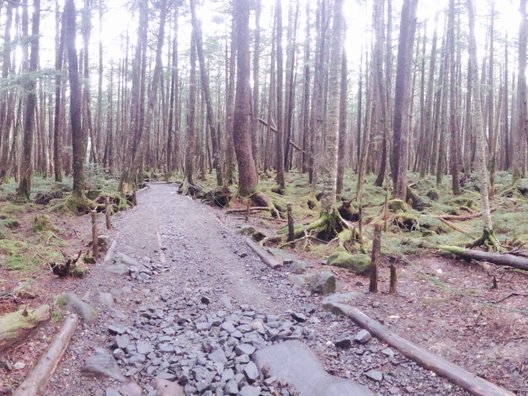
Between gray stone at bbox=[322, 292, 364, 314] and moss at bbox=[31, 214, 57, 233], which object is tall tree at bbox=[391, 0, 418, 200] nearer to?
gray stone at bbox=[322, 292, 364, 314]

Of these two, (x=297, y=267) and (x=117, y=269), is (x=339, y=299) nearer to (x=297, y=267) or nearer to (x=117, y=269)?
(x=297, y=267)

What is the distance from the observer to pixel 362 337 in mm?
4824

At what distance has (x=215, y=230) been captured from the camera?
34.1 feet

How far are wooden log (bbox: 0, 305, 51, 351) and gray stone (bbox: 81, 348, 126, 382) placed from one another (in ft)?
2.17

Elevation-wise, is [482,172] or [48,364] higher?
[482,172]

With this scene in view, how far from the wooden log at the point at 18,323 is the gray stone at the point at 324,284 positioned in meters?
3.51

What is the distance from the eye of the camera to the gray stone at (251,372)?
4.25m

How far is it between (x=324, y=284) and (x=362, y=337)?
155 cm

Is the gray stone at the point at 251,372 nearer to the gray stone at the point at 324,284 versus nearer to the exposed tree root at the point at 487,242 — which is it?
the gray stone at the point at 324,284

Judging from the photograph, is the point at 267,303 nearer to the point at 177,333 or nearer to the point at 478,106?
the point at 177,333

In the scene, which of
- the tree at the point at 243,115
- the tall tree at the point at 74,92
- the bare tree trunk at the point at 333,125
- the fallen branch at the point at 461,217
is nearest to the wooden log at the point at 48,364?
the bare tree trunk at the point at 333,125

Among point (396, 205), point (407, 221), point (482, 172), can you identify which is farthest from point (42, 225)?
point (482, 172)

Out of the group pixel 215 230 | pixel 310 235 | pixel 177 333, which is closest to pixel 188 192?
pixel 215 230

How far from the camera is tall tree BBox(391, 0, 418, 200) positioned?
12234 millimetres
